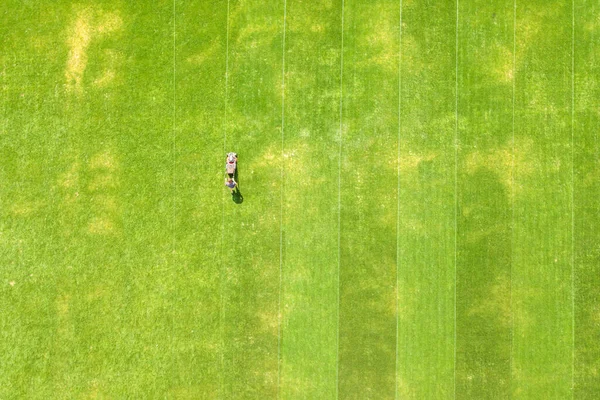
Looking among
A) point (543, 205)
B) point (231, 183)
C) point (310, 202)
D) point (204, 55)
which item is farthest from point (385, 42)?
point (543, 205)

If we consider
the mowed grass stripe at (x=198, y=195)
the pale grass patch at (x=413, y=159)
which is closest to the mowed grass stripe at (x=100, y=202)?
the mowed grass stripe at (x=198, y=195)

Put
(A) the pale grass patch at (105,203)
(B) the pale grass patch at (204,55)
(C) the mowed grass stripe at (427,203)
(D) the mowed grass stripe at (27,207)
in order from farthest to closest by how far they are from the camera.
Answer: (B) the pale grass patch at (204,55), (A) the pale grass patch at (105,203), (C) the mowed grass stripe at (427,203), (D) the mowed grass stripe at (27,207)

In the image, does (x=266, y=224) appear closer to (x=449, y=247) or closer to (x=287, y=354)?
(x=287, y=354)

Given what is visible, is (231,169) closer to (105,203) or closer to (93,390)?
(105,203)

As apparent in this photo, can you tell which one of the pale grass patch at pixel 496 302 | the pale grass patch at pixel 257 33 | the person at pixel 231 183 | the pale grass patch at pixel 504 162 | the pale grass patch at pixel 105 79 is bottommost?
the pale grass patch at pixel 496 302

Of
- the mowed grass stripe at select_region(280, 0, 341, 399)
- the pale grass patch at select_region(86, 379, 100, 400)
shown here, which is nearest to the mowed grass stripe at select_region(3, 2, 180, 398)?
the pale grass patch at select_region(86, 379, 100, 400)

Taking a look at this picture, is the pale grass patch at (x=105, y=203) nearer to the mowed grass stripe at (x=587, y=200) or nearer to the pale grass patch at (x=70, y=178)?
the pale grass patch at (x=70, y=178)

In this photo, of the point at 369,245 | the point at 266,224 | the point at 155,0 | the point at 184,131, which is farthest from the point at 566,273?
the point at 155,0
